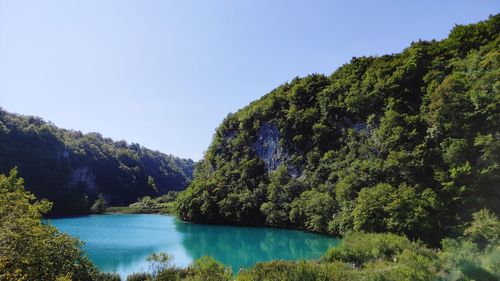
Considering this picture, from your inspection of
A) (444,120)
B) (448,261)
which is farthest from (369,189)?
(448,261)

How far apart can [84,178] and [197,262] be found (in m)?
124

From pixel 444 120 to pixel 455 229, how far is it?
539 inches

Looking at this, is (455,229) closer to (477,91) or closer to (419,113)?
(477,91)

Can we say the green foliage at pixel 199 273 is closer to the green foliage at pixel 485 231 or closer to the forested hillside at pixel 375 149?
the green foliage at pixel 485 231

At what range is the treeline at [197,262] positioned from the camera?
13.3 meters

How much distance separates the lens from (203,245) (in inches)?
1871

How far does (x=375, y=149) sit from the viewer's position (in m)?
54.1

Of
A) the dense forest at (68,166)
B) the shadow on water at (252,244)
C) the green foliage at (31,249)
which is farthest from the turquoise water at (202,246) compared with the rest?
the dense forest at (68,166)

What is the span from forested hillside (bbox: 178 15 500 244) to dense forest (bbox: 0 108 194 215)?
48.5 meters

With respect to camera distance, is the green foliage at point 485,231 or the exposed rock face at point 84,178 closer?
the green foliage at point 485,231

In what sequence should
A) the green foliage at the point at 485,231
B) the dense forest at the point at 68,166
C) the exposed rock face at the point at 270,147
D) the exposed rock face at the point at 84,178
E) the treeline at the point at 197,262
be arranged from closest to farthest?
the treeline at the point at 197,262 < the green foliage at the point at 485,231 < the exposed rock face at the point at 270,147 < the dense forest at the point at 68,166 < the exposed rock face at the point at 84,178

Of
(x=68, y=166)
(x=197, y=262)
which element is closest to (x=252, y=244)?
(x=197, y=262)

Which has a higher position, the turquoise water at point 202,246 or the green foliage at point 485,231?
the green foliage at point 485,231

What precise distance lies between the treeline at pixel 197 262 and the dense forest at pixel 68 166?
96.8 m
